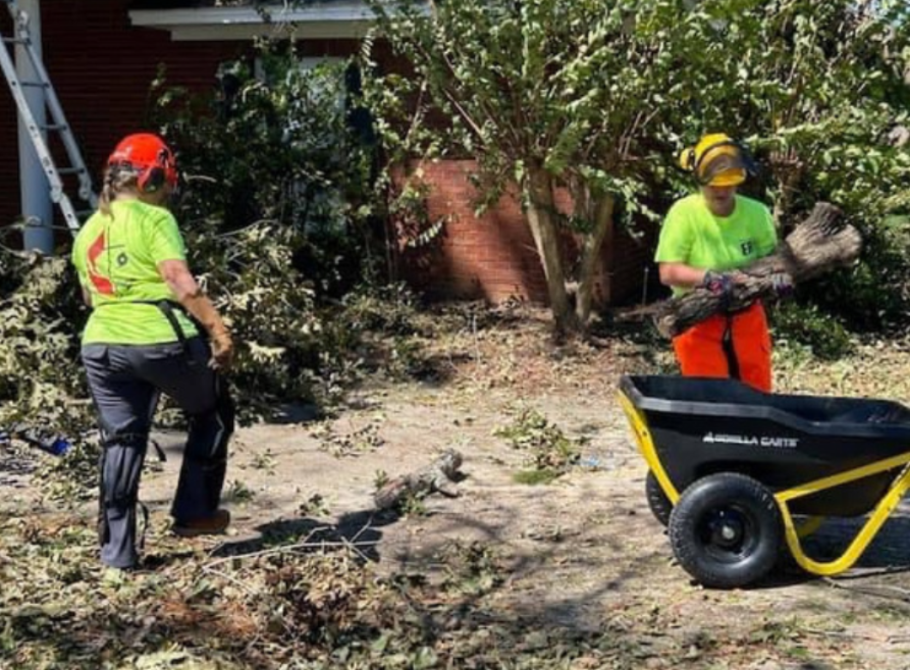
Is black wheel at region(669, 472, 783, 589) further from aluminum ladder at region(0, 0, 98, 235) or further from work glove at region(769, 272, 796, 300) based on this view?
aluminum ladder at region(0, 0, 98, 235)

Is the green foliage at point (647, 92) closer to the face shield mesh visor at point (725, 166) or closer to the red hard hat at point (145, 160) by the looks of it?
the face shield mesh visor at point (725, 166)

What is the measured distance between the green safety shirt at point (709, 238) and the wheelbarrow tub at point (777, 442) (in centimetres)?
74

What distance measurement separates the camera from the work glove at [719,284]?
556 cm

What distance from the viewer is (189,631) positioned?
4.68 meters

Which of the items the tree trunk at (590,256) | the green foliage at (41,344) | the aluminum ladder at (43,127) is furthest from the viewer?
the tree trunk at (590,256)

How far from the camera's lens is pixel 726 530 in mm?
5051

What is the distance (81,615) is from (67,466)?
2.17 metres

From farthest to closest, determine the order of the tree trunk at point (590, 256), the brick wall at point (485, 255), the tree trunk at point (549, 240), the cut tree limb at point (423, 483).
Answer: the brick wall at point (485, 255), the tree trunk at point (590, 256), the tree trunk at point (549, 240), the cut tree limb at point (423, 483)

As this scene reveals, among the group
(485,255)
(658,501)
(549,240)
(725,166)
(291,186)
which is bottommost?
(658,501)

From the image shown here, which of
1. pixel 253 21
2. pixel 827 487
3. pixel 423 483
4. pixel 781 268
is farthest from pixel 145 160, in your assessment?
pixel 253 21

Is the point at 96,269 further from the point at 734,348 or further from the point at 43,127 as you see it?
the point at 43,127

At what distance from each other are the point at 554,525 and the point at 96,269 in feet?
7.92

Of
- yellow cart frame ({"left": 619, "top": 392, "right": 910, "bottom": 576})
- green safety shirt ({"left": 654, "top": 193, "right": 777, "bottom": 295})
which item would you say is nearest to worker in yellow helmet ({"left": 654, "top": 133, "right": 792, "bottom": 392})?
green safety shirt ({"left": 654, "top": 193, "right": 777, "bottom": 295})

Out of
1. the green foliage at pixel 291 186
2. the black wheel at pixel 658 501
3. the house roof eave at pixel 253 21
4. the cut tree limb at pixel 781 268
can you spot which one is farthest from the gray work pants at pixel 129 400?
the house roof eave at pixel 253 21
